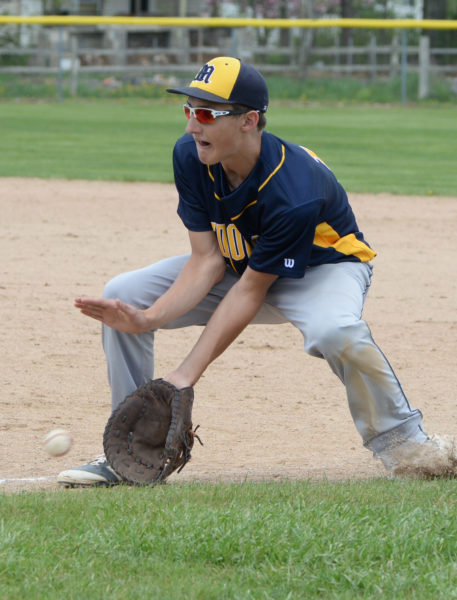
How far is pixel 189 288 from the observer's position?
3814mm

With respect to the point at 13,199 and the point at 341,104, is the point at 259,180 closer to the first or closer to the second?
the point at 13,199

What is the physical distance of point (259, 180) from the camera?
3.56 metres

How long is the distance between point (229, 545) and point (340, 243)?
1.45m

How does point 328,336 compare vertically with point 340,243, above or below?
below

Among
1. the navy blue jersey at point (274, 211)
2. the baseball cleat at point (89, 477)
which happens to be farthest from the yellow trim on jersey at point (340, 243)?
the baseball cleat at point (89, 477)

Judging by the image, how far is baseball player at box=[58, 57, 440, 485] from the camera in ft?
11.5

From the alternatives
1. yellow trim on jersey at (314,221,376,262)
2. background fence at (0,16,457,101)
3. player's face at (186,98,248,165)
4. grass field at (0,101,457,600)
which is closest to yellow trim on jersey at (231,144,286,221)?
player's face at (186,98,248,165)

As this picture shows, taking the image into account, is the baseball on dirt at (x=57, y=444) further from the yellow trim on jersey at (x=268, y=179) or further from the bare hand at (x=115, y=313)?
the yellow trim on jersey at (x=268, y=179)

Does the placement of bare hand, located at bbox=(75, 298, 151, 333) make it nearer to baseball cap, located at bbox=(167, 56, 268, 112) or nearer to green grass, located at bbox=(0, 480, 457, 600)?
green grass, located at bbox=(0, 480, 457, 600)

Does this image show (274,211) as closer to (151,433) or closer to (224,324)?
(224,324)

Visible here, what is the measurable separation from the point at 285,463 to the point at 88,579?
64.9 inches

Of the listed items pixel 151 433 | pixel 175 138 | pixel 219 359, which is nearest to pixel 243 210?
pixel 151 433

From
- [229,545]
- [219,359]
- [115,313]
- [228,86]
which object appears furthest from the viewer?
[219,359]

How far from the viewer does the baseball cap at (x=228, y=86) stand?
11.3 ft
